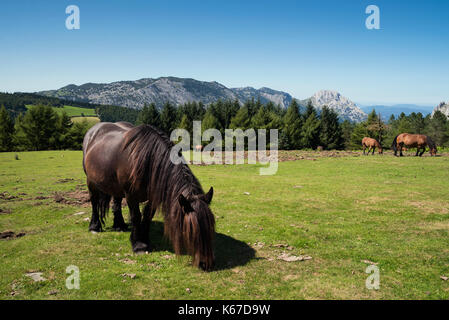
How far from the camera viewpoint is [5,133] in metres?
57.6

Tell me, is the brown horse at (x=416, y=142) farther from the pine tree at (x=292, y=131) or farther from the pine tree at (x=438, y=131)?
the pine tree at (x=438, y=131)

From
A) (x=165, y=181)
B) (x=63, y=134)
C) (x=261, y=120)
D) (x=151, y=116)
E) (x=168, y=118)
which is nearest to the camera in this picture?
(x=165, y=181)

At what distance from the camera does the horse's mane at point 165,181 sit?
17.6 ft

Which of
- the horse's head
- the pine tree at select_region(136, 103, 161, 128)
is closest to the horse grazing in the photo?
the horse's head

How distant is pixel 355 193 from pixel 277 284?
32.7 ft

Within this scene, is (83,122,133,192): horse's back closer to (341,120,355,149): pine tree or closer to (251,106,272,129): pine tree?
(251,106,272,129): pine tree

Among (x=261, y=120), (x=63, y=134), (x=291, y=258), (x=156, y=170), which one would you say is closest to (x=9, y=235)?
(x=156, y=170)

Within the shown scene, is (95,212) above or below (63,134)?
below

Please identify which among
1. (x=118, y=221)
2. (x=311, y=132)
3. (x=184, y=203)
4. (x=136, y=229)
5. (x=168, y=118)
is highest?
(x=168, y=118)

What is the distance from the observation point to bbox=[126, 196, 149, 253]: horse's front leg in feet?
21.7

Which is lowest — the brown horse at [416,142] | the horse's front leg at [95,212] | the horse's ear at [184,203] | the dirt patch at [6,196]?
the dirt patch at [6,196]

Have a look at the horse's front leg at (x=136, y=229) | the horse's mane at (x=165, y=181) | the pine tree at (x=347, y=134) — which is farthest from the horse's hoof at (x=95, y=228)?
the pine tree at (x=347, y=134)

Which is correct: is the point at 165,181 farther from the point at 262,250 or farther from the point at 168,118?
the point at 168,118

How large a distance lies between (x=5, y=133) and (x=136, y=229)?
230 feet
